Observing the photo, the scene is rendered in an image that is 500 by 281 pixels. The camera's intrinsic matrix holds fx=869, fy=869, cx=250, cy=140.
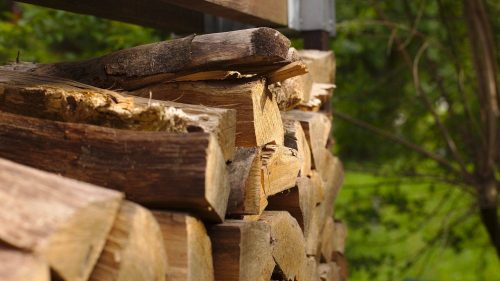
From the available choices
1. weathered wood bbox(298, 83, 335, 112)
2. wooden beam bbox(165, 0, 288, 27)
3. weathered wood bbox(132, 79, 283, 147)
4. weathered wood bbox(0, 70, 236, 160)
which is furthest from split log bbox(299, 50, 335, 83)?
weathered wood bbox(0, 70, 236, 160)

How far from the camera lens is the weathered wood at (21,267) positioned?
4.27ft

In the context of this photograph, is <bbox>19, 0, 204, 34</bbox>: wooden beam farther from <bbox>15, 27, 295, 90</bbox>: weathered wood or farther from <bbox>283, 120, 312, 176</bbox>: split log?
<bbox>283, 120, 312, 176</bbox>: split log

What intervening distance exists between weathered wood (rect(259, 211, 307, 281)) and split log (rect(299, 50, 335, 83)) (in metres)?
0.97

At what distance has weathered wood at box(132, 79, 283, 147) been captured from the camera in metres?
2.19

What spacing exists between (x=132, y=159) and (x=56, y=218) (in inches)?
15.8

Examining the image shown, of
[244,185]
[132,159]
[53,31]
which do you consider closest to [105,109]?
[132,159]

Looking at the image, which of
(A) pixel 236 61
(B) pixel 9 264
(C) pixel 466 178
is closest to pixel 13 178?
(B) pixel 9 264

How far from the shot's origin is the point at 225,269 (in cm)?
194

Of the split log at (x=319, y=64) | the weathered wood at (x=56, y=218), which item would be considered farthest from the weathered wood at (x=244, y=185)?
the split log at (x=319, y=64)

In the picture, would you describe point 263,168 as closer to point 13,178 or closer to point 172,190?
point 172,190

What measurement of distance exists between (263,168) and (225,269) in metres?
0.36

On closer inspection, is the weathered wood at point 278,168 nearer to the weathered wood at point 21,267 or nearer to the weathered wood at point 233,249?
the weathered wood at point 233,249

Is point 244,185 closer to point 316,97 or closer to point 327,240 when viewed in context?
point 316,97

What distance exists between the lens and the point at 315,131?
3152 millimetres
